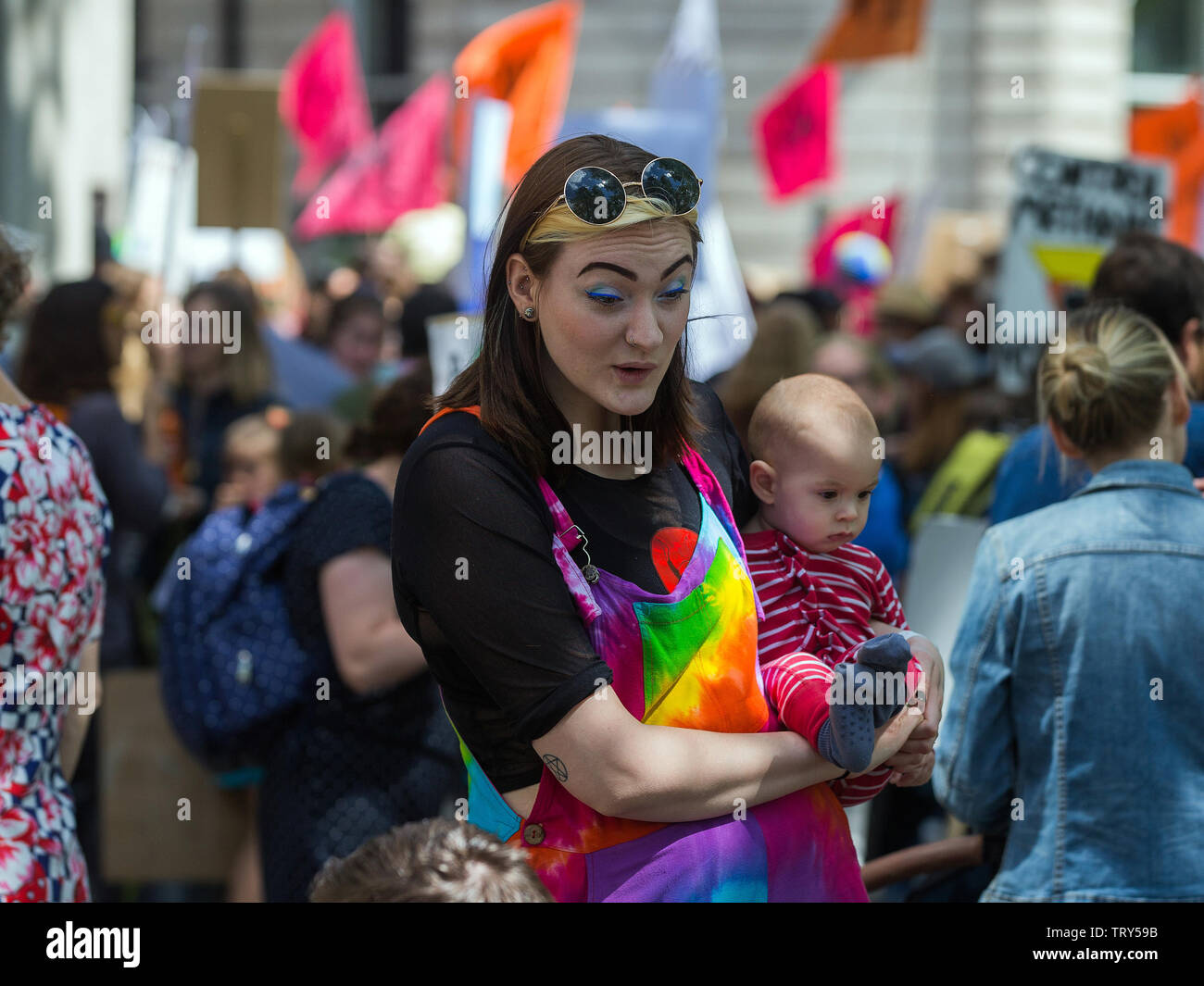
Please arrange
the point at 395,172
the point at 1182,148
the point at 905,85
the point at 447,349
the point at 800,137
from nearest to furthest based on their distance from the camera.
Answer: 1. the point at 447,349
2. the point at 800,137
3. the point at 1182,148
4. the point at 395,172
5. the point at 905,85

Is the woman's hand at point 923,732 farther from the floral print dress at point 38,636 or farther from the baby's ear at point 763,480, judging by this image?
the floral print dress at point 38,636

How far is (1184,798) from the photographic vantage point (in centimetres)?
280

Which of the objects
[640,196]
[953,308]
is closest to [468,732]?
[640,196]

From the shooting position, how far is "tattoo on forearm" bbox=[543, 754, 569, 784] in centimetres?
198

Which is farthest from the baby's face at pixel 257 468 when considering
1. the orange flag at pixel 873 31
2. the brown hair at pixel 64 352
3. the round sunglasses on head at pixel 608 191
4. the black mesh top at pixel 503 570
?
the orange flag at pixel 873 31

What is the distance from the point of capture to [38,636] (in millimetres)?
2775

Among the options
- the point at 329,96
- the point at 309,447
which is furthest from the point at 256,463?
the point at 329,96

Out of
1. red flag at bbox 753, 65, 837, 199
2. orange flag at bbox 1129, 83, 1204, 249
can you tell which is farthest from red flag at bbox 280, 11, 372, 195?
orange flag at bbox 1129, 83, 1204, 249

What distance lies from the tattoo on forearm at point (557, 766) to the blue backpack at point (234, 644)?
2.18 m

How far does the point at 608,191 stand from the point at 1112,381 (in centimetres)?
126

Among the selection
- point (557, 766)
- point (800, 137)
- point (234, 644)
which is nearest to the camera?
point (557, 766)

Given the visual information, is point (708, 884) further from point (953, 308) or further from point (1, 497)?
point (953, 308)

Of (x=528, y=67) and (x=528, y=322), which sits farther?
(x=528, y=67)

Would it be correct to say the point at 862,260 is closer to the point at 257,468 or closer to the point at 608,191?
the point at 257,468
